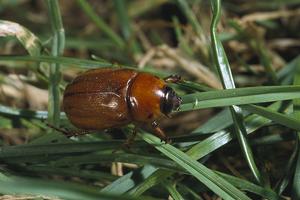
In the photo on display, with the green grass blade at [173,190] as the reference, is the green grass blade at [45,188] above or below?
below

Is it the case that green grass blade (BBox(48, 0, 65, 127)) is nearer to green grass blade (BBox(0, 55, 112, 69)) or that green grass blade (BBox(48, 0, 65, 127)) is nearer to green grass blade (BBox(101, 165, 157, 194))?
green grass blade (BBox(0, 55, 112, 69))

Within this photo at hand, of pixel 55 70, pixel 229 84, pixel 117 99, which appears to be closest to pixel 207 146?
pixel 229 84

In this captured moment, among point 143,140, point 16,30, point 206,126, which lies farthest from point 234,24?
point 16,30

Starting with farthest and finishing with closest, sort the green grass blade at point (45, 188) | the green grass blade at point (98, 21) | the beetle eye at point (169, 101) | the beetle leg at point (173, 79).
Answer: the green grass blade at point (98, 21), the beetle leg at point (173, 79), the beetle eye at point (169, 101), the green grass blade at point (45, 188)

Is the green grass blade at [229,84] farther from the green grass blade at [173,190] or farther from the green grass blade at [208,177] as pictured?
the green grass blade at [173,190]

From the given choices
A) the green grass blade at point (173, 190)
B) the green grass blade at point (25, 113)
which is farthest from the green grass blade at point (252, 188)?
the green grass blade at point (25, 113)

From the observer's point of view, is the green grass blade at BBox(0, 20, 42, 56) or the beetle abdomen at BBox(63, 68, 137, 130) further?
the green grass blade at BBox(0, 20, 42, 56)

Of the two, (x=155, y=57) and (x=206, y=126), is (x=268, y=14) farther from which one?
(x=206, y=126)

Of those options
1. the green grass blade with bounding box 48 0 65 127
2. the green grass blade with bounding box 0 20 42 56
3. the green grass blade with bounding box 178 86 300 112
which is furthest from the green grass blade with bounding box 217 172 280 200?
the green grass blade with bounding box 0 20 42 56
